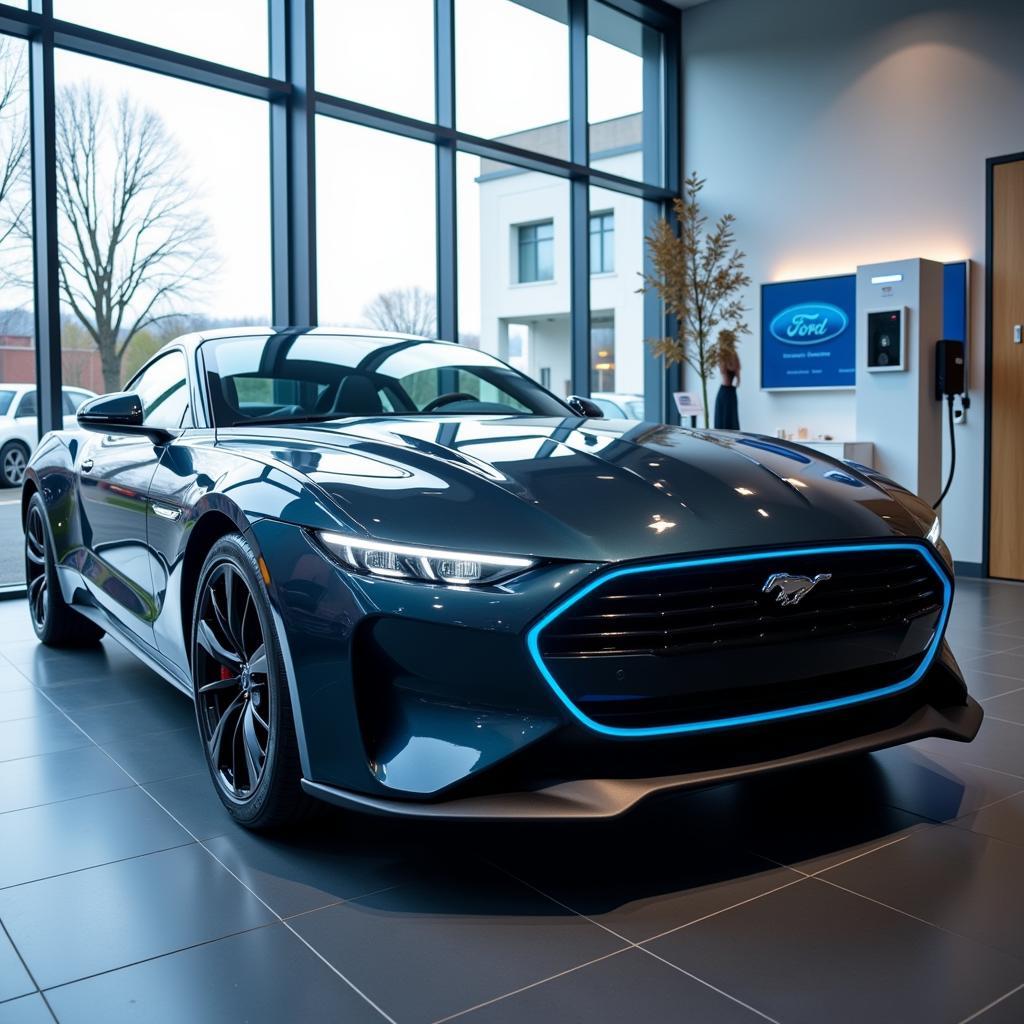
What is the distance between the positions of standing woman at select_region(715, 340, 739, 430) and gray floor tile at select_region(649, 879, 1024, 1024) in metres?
5.66

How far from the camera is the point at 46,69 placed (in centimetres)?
517

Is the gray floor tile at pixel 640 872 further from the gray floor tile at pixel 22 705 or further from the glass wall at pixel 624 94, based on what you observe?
the glass wall at pixel 624 94

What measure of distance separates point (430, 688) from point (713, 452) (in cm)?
85

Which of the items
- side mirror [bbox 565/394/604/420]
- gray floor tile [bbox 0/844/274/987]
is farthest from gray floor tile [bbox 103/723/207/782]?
side mirror [bbox 565/394/604/420]

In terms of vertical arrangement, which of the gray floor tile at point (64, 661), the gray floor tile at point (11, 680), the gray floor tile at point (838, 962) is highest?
the gray floor tile at point (64, 661)

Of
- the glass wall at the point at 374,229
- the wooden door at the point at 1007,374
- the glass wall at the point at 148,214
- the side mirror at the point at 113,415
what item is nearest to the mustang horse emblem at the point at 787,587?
the side mirror at the point at 113,415

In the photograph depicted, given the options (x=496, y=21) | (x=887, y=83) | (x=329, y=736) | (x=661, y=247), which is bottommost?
(x=329, y=736)

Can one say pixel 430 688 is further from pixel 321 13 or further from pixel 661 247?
pixel 661 247

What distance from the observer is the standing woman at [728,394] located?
7.24 meters

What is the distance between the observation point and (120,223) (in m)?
5.61

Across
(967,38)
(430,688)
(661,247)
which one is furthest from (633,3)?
(430,688)

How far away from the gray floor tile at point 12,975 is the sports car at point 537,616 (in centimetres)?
49

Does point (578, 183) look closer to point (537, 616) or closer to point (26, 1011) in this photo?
point (537, 616)

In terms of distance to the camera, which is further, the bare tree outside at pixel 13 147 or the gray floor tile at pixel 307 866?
the bare tree outside at pixel 13 147
